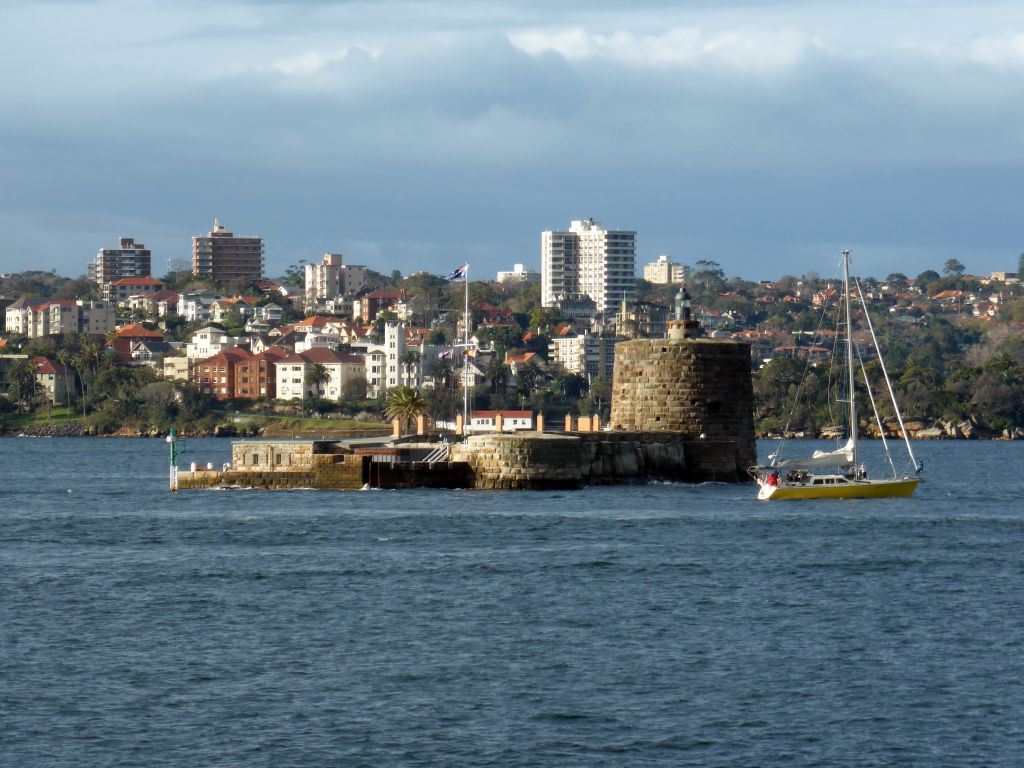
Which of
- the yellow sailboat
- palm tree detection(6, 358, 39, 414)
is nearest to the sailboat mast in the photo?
the yellow sailboat

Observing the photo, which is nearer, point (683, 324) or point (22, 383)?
point (683, 324)

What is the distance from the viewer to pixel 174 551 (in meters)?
41.5

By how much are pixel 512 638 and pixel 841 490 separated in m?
28.3

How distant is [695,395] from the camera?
60.0 m

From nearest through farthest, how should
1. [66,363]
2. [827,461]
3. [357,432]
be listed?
[827,461] < [357,432] < [66,363]

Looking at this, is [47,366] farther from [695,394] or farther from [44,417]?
[695,394]

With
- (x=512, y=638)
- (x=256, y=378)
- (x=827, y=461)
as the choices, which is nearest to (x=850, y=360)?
(x=827, y=461)

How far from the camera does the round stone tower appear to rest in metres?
60.0

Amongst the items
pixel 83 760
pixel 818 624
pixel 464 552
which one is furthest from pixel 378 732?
pixel 464 552

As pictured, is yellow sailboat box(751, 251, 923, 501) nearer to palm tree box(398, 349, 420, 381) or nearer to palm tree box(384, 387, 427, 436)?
palm tree box(384, 387, 427, 436)

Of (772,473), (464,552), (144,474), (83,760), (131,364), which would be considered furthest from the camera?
(131,364)

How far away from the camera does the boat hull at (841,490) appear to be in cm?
5466

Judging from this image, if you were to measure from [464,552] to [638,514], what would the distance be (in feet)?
32.4

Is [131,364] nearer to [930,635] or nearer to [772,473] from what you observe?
[772,473]
